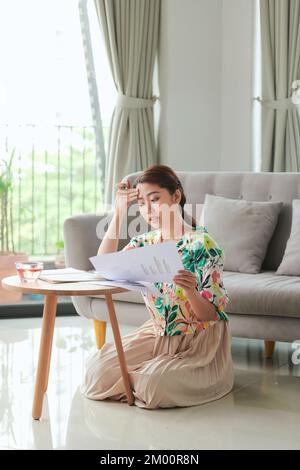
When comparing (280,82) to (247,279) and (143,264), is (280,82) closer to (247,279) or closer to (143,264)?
(247,279)

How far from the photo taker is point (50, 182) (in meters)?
5.73

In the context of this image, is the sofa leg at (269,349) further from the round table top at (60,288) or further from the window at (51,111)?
the window at (51,111)

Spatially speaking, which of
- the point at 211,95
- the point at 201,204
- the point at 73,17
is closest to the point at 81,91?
the point at 73,17

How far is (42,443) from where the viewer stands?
249 centimetres

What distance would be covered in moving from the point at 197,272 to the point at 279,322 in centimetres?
57

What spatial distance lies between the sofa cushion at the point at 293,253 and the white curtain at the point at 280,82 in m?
1.41

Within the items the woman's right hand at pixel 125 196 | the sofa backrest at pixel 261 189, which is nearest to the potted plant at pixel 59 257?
the sofa backrest at pixel 261 189

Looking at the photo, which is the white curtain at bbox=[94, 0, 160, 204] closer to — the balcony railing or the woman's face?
the balcony railing

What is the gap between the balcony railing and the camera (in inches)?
219

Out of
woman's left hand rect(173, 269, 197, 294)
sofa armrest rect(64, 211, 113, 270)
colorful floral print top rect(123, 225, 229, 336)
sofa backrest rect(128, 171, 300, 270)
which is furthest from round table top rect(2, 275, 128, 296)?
sofa backrest rect(128, 171, 300, 270)

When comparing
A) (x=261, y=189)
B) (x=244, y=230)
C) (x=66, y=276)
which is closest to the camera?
(x=66, y=276)

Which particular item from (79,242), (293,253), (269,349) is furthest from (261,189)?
(79,242)

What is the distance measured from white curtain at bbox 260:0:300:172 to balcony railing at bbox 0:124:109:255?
1.18 meters

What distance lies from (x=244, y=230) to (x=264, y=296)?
0.60m
